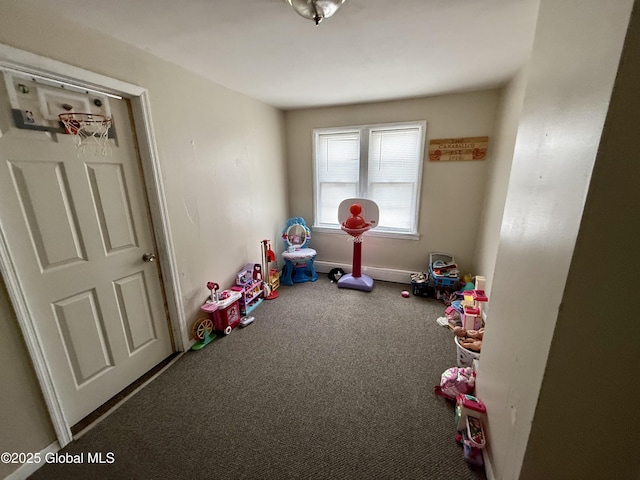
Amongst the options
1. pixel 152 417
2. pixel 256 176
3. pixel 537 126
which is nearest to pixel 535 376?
pixel 537 126

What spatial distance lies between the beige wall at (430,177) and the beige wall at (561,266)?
69.9 inches

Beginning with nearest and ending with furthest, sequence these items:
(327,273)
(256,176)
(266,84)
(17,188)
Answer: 1. (17,188)
2. (266,84)
3. (256,176)
4. (327,273)

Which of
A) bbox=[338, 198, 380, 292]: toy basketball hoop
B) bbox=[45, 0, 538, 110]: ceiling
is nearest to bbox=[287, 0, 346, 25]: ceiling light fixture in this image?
bbox=[45, 0, 538, 110]: ceiling

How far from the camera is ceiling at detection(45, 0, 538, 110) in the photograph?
4.04 ft

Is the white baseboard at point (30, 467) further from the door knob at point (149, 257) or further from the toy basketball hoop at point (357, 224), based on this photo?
the toy basketball hoop at point (357, 224)

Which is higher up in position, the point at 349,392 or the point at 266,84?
the point at 266,84

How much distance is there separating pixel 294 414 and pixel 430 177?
2771 mm

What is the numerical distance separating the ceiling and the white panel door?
550 millimetres

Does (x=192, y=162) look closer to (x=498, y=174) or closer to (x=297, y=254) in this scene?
(x=297, y=254)

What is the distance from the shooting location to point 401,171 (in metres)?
3.08

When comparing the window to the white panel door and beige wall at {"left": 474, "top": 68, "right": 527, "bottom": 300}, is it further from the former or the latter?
the white panel door

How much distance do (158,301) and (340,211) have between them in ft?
6.95

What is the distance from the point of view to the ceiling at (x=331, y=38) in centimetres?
123

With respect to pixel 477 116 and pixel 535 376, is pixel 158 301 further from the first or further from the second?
pixel 477 116
